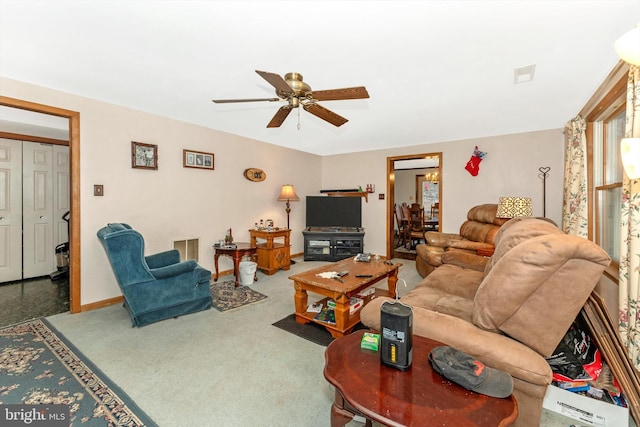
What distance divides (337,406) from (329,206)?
4.73 m

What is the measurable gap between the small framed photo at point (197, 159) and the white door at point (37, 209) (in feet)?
7.67

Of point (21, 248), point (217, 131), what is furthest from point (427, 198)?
point (21, 248)

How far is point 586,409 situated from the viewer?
153cm

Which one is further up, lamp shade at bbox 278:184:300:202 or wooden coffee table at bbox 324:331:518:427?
lamp shade at bbox 278:184:300:202

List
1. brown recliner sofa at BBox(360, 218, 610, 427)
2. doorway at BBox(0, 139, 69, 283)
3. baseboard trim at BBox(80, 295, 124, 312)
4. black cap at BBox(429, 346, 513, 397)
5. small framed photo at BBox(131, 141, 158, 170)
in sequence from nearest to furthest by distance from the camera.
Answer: black cap at BBox(429, 346, 513, 397), brown recliner sofa at BBox(360, 218, 610, 427), baseboard trim at BBox(80, 295, 124, 312), small framed photo at BBox(131, 141, 158, 170), doorway at BBox(0, 139, 69, 283)

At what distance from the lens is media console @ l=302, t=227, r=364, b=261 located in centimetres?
548

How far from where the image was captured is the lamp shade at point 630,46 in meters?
1.29

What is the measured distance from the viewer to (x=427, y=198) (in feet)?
30.2

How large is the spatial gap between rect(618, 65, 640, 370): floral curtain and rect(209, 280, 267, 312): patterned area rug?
10.2ft

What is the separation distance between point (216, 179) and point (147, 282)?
2045 millimetres

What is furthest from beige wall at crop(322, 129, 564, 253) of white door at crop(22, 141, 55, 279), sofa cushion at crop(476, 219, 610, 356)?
white door at crop(22, 141, 55, 279)

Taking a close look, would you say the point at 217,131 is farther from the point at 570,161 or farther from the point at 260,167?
the point at 570,161

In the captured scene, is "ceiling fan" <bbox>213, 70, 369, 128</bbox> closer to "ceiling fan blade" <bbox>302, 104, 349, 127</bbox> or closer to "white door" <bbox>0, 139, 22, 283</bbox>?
"ceiling fan blade" <bbox>302, 104, 349, 127</bbox>

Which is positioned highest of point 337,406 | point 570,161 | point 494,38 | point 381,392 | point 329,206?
point 494,38
